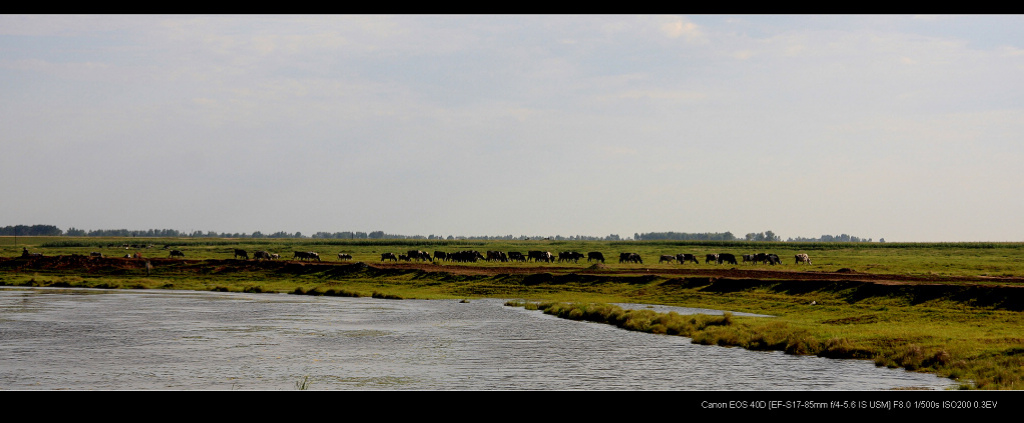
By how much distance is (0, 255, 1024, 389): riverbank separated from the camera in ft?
92.8

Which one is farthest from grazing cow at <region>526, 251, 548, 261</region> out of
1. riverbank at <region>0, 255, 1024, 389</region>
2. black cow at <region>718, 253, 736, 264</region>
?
riverbank at <region>0, 255, 1024, 389</region>

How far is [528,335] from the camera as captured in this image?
35.2 m

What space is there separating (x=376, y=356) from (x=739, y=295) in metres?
30.6

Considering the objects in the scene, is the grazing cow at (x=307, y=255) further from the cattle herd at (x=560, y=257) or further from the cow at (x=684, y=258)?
the cow at (x=684, y=258)

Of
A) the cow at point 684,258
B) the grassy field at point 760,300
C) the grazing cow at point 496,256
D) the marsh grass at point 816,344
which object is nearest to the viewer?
the marsh grass at point 816,344

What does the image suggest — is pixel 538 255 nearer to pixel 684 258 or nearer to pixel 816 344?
pixel 684 258

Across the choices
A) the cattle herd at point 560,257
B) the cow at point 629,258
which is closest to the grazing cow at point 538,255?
the cattle herd at point 560,257

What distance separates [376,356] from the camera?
95.3 ft

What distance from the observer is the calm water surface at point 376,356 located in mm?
23312

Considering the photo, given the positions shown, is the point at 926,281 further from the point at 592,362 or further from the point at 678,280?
the point at 592,362

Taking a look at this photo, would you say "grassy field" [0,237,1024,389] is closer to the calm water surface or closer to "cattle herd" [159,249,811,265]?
the calm water surface

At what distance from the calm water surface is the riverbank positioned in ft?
5.19

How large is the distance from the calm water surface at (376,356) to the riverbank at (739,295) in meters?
1.58

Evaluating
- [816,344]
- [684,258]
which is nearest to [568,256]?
[684,258]
